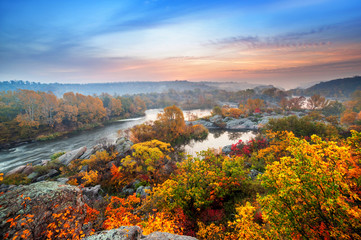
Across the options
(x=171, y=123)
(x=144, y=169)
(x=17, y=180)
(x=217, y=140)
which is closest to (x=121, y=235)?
(x=144, y=169)

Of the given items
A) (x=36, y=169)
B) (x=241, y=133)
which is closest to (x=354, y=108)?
(x=241, y=133)

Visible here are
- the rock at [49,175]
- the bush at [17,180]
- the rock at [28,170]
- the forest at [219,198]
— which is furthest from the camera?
the rock at [28,170]

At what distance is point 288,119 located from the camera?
26875mm

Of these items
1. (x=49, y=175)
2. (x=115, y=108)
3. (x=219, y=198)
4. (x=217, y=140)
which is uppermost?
(x=115, y=108)

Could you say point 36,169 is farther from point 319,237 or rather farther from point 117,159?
point 319,237

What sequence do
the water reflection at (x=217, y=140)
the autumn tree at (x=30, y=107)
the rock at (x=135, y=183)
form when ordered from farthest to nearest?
A: the autumn tree at (x=30, y=107) → the water reflection at (x=217, y=140) → the rock at (x=135, y=183)

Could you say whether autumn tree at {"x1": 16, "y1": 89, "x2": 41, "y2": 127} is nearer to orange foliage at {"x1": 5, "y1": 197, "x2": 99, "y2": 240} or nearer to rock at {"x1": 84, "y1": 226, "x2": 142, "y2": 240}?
orange foliage at {"x1": 5, "y1": 197, "x2": 99, "y2": 240}

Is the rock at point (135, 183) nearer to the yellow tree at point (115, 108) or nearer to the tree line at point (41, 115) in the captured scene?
the tree line at point (41, 115)

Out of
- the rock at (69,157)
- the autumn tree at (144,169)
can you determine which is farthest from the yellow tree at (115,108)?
the autumn tree at (144,169)

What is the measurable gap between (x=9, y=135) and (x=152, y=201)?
174 ft

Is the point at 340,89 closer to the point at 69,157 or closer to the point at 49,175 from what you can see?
the point at 69,157

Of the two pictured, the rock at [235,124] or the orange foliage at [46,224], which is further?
the rock at [235,124]

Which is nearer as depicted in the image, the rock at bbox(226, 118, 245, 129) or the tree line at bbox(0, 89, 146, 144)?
the tree line at bbox(0, 89, 146, 144)

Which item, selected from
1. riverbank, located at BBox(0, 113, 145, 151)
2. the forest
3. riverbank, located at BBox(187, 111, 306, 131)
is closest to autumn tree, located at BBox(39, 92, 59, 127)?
riverbank, located at BBox(0, 113, 145, 151)
